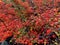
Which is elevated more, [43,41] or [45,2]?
[45,2]

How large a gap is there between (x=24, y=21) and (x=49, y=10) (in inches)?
44.7

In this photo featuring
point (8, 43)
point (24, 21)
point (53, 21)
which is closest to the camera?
point (53, 21)

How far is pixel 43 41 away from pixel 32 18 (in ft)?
3.27

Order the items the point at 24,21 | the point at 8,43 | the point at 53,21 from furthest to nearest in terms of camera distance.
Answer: the point at 8,43 < the point at 24,21 < the point at 53,21

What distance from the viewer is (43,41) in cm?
790

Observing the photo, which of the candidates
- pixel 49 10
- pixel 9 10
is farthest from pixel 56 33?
pixel 9 10

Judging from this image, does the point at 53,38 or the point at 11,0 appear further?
the point at 11,0

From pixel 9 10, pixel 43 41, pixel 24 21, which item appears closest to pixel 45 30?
pixel 43 41

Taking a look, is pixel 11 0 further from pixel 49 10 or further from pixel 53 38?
pixel 53 38

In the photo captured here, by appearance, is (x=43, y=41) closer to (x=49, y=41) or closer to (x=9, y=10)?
(x=49, y=41)

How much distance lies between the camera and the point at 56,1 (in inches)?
326

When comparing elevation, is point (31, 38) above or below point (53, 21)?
below

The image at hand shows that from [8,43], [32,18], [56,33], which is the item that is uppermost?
[32,18]

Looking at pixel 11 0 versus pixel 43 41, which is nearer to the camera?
pixel 43 41
